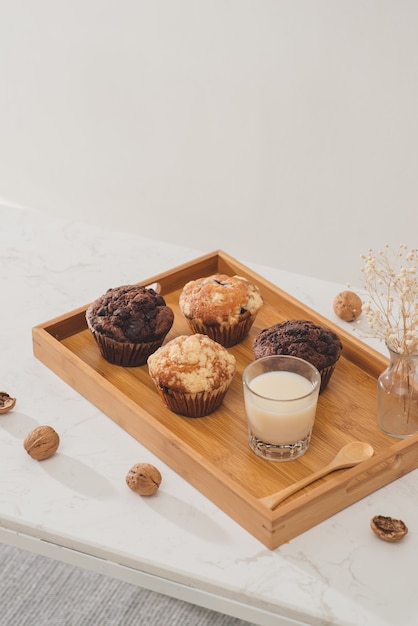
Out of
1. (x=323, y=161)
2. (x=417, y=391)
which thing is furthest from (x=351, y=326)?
(x=323, y=161)

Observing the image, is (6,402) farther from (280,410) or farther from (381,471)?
(381,471)

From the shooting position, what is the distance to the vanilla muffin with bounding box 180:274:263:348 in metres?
1.89

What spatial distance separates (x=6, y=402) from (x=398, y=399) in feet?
2.44

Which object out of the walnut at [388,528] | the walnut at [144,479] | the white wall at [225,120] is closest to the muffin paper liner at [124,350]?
the walnut at [144,479]

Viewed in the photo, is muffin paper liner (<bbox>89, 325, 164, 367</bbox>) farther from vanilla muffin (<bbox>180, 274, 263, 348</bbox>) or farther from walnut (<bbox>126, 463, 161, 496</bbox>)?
walnut (<bbox>126, 463, 161, 496</bbox>)

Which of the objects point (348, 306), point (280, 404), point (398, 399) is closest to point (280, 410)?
point (280, 404)

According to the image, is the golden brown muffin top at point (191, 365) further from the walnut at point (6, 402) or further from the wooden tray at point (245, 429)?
the walnut at point (6, 402)

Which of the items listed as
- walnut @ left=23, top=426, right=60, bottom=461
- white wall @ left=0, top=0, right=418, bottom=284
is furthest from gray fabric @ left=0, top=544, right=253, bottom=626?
white wall @ left=0, top=0, right=418, bottom=284

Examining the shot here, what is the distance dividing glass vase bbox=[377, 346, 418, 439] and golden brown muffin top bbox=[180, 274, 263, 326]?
1.14ft

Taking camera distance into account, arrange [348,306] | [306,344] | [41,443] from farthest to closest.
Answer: [348,306], [306,344], [41,443]

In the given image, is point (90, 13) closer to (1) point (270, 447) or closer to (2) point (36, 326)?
(2) point (36, 326)

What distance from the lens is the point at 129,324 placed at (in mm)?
1827

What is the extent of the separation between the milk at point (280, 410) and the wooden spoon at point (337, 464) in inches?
3.0

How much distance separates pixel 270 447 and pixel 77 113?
8.33 ft
